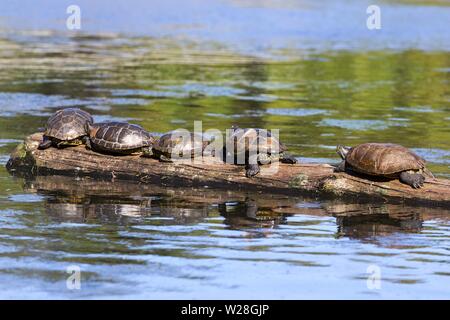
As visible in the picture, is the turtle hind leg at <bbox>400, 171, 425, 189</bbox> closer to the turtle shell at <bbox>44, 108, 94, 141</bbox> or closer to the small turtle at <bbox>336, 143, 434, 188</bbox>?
the small turtle at <bbox>336, 143, 434, 188</bbox>

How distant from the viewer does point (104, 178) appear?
42.4 ft

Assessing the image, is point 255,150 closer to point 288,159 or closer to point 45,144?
point 288,159

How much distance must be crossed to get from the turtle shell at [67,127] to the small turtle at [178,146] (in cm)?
106

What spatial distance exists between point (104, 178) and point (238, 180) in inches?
71.7

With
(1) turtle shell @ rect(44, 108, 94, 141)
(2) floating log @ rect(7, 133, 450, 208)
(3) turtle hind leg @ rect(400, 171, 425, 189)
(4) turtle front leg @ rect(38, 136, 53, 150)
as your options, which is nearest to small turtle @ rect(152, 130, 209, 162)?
(2) floating log @ rect(7, 133, 450, 208)

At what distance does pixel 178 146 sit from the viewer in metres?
12.4

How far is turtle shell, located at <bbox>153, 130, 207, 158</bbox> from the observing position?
486 inches

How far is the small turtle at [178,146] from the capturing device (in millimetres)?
12359

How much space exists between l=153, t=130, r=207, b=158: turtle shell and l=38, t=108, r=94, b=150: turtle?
111 centimetres

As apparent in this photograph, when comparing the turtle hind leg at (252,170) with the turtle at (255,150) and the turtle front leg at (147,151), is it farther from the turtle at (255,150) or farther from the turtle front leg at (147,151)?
the turtle front leg at (147,151)

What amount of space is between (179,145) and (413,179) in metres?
2.86

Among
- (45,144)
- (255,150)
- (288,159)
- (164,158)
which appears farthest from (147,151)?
(288,159)
